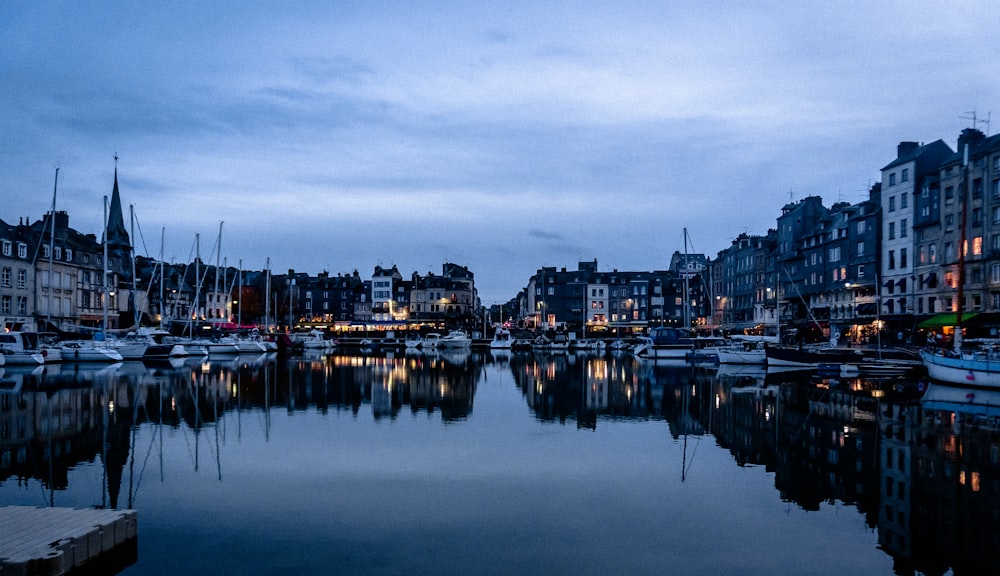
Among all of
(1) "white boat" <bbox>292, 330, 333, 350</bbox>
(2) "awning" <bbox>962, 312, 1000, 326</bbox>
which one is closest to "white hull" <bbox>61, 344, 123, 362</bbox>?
(1) "white boat" <bbox>292, 330, 333, 350</bbox>

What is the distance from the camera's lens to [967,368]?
131 feet

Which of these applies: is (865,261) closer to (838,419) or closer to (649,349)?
(649,349)

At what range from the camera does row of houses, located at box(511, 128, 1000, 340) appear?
56.6 m

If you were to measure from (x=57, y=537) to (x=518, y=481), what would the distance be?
9.47 meters

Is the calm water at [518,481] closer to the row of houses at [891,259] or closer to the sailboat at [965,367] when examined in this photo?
the sailboat at [965,367]

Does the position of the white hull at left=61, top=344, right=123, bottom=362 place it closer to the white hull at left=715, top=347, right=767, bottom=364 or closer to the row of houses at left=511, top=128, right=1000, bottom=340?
the white hull at left=715, top=347, right=767, bottom=364

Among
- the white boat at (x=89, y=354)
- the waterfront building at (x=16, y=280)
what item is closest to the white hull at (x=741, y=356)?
the white boat at (x=89, y=354)

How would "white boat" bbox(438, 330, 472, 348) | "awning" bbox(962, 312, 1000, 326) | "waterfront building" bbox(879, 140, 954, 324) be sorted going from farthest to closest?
1. "white boat" bbox(438, 330, 472, 348)
2. "waterfront building" bbox(879, 140, 954, 324)
3. "awning" bbox(962, 312, 1000, 326)

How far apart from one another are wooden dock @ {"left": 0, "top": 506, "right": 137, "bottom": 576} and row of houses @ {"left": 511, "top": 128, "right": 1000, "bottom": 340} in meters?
50.4

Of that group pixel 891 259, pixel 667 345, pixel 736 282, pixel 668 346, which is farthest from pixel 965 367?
pixel 736 282

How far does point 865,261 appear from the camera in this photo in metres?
73.4

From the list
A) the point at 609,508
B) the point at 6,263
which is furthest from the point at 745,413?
the point at 6,263

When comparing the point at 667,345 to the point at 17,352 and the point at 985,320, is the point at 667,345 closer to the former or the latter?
the point at 985,320

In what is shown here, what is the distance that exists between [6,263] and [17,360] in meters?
20.1
